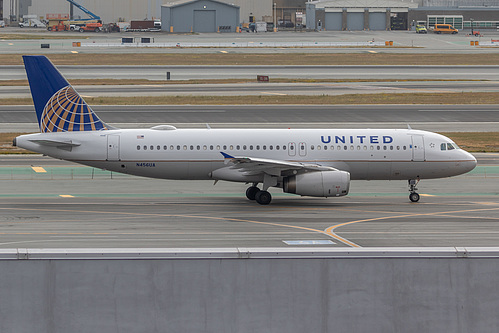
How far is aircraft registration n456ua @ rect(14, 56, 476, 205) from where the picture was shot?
42688mm

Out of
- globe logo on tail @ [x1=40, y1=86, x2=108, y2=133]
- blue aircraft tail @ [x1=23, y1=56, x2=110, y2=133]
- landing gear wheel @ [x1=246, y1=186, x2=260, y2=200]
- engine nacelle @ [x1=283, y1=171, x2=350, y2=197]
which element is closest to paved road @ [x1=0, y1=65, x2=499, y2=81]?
blue aircraft tail @ [x1=23, y1=56, x2=110, y2=133]

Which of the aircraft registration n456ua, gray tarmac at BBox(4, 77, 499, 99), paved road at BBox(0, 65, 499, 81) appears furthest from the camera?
paved road at BBox(0, 65, 499, 81)

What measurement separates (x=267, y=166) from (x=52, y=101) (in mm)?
12617

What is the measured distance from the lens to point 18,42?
172125mm

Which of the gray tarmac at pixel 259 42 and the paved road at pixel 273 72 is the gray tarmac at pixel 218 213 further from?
the gray tarmac at pixel 259 42

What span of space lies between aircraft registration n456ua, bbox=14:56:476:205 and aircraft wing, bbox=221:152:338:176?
0.06m

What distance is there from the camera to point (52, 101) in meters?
43.2

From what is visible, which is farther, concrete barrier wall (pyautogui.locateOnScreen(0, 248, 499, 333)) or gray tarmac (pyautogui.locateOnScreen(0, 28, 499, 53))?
gray tarmac (pyautogui.locateOnScreen(0, 28, 499, 53))

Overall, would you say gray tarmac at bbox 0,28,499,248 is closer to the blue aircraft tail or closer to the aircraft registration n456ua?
the aircraft registration n456ua

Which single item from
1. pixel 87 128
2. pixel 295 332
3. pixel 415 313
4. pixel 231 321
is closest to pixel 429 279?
pixel 415 313

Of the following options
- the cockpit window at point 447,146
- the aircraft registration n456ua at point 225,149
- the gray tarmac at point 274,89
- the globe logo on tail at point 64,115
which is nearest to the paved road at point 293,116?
the gray tarmac at point 274,89

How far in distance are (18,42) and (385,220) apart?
488 ft

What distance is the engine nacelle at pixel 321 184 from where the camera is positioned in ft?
134

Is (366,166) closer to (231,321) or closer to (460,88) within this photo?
(231,321)
